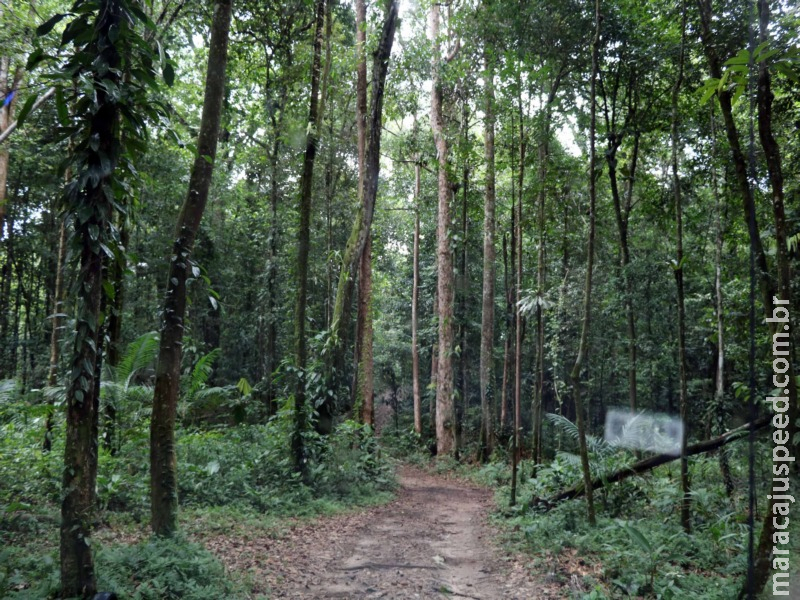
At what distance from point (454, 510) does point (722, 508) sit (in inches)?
188

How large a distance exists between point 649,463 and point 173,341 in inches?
259

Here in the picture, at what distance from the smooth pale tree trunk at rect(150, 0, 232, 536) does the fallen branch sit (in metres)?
5.62

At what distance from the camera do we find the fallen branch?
6.46 m

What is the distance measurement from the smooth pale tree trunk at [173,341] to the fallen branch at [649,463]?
562cm

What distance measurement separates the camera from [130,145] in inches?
172

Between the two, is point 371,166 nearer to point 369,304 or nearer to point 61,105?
point 369,304

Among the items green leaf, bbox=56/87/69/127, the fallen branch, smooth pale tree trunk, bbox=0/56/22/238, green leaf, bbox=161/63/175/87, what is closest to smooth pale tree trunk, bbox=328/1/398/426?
the fallen branch

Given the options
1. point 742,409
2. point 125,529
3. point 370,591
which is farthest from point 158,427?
point 742,409

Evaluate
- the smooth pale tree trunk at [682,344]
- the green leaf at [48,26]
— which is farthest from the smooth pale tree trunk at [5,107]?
the smooth pale tree trunk at [682,344]

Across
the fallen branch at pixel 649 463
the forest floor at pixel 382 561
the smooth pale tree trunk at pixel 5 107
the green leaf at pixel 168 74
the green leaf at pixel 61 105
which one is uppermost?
the smooth pale tree trunk at pixel 5 107

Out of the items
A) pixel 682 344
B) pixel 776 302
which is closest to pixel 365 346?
pixel 682 344

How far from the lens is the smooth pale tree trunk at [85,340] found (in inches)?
157

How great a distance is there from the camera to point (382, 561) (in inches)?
248

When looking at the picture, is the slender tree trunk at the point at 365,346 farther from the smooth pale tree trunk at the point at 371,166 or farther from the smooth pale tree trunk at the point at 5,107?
the smooth pale tree trunk at the point at 5,107
